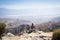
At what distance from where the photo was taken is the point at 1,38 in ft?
128

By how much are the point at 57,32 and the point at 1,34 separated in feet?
46.2

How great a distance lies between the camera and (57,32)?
32.1 m

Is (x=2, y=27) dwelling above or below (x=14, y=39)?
Result: above

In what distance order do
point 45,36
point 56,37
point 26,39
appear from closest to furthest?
point 56,37
point 26,39
point 45,36

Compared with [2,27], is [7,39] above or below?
below

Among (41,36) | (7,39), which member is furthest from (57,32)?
(7,39)

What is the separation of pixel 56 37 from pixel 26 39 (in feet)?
28.5

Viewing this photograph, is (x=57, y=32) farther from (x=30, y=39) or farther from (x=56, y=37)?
(x=30, y=39)

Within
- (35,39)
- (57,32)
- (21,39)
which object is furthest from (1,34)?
(57,32)

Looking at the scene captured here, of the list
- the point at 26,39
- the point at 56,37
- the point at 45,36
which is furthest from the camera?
the point at 45,36

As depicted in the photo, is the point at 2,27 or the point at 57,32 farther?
the point at 2,27

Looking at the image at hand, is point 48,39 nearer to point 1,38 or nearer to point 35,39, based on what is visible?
point 35,39

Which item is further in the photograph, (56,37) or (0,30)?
(0,30)

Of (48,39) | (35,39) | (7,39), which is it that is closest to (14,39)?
(7,39)
